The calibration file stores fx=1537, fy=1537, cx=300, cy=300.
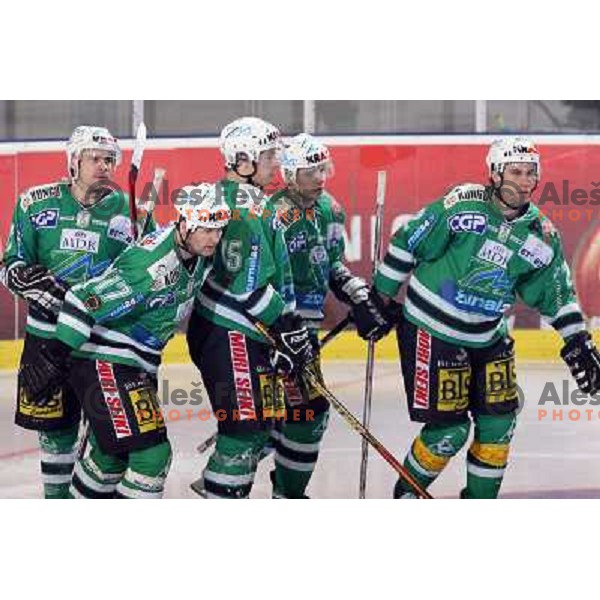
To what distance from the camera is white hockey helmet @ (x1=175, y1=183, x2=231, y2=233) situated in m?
4.74

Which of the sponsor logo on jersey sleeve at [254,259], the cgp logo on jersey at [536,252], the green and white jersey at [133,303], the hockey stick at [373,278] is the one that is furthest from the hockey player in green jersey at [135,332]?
the cgp logo on jersey at [536,252]

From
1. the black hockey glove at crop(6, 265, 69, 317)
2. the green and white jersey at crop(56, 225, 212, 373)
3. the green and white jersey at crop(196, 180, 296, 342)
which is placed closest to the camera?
the green and white jersey at crop(56, 225, 212, 373)

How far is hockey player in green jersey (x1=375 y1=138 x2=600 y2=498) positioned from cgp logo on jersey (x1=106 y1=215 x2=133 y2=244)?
2.84 ft

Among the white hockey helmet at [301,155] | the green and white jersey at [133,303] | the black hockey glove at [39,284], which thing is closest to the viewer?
the green and white jersey at [133,303]

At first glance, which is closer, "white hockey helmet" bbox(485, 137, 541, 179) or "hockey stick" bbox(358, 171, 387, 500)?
"white hockey helmet" bbox(485, 137, 541, 179)

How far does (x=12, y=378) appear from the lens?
518cm

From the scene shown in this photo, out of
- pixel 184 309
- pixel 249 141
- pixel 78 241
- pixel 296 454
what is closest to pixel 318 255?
pixel 249 141

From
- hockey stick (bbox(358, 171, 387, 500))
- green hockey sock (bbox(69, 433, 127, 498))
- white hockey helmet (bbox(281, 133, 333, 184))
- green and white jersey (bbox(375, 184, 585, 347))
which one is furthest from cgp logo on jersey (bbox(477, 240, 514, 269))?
green hockey sock (bbox(69, 433, 127, 498))

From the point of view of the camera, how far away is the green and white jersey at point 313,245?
5156 millimetres

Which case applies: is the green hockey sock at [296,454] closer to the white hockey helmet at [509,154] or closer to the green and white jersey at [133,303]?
the green and white jersey at [133,303]

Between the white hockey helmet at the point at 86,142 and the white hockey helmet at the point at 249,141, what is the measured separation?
40 centimetres

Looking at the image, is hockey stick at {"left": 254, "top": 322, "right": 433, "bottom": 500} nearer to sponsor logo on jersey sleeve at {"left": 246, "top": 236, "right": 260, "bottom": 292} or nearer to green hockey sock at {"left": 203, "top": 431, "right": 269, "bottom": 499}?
green hockey sock at {"left": 203, "top": 431, "right": 269, "bottom": 499}

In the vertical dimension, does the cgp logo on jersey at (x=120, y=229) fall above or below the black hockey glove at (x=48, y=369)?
above

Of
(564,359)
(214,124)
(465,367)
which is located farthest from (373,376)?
(214,124)
